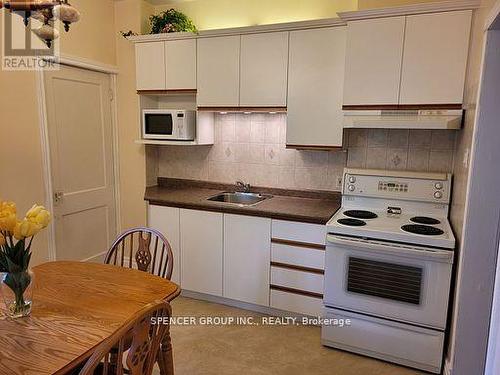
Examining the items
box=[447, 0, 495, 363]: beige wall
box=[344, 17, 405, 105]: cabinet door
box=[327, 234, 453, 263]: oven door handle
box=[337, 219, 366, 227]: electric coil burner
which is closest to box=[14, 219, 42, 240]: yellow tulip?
box=[327, 234, 453, 263]: oven door handle

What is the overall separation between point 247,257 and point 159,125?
4.70 ft

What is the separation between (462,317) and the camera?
6.10 feet

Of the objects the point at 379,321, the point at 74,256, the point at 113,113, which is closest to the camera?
the point at 379,321

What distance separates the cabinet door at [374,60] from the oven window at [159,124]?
1547 mm

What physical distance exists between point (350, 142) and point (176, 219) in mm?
1589

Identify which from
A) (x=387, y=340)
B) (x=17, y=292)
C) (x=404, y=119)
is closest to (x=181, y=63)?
(x=404, y=119)

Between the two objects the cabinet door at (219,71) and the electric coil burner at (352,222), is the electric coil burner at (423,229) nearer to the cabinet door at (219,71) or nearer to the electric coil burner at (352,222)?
the electric coil burner at (352,222)

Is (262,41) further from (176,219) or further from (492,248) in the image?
(492,248)

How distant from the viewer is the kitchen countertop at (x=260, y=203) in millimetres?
2705

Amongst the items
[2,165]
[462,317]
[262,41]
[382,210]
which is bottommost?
[462,317]

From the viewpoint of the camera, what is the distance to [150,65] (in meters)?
3.30

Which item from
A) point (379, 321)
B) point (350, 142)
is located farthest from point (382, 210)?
point (379, 321)

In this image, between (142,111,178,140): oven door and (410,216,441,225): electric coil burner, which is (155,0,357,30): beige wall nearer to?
(142,111,178,140): oven door

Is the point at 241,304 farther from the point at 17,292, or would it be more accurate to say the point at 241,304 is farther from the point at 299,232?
the point at 17,292
